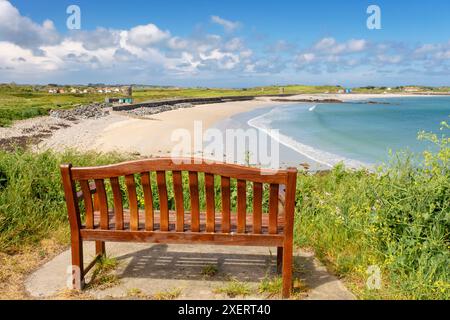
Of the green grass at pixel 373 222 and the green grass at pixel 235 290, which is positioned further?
the green grass at pixel 235 290

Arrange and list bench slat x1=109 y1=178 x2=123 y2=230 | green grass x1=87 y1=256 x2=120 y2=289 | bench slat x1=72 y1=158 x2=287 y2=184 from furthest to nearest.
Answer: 1. green grass x1=87 y1=256 x2=120 y2=289
2. bench slat x1=109 y1=178 x2=123 y2=230
3. bench slat x1=72 y1=158 x2=287 y2=184

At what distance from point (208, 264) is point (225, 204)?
112cm

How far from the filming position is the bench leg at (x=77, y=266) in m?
3.41

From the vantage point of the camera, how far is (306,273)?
3.89 m

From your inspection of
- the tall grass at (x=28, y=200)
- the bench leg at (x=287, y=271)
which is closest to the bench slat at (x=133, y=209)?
the bench leg at (x=287, y=271)

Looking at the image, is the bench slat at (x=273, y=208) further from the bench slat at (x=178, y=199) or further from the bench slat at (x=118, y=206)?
the bench slat at (x=118, y=206)

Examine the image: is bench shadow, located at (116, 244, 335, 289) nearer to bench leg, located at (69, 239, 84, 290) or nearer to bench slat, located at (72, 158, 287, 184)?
bench leg, located at (69, 239, 84, 290)

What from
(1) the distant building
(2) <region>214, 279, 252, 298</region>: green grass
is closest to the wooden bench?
(2) <region>214, 279, 252, 298</region>: green grass

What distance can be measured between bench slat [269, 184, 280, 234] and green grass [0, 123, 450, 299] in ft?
3.12

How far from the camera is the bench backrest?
3.09 m

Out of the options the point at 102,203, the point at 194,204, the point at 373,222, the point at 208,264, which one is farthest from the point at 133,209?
the point at 373,222

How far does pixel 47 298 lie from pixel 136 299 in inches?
30.0

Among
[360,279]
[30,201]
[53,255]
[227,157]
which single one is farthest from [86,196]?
[227,157]
